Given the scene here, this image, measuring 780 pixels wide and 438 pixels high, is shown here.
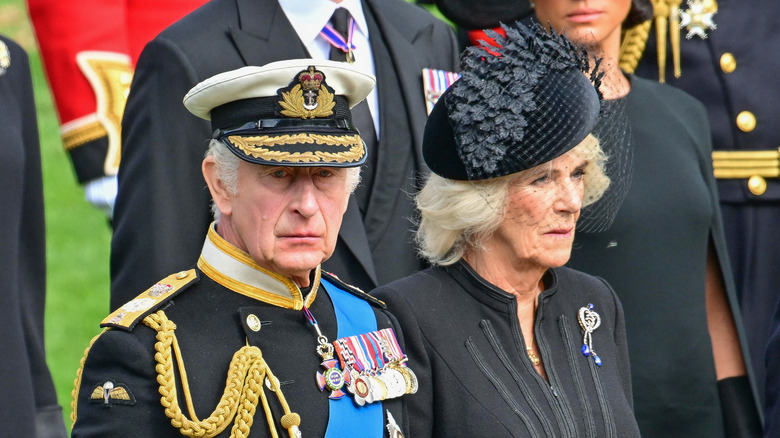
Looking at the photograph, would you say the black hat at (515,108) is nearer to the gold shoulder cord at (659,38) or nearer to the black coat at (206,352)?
A: the black coat at (206,352)

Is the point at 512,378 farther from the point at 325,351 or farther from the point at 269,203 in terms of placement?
the point at 269,203

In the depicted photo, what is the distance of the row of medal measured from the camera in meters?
3.54

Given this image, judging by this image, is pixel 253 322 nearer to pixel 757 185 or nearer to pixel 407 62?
pixel 407 62

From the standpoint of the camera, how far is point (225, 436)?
335 centimetres

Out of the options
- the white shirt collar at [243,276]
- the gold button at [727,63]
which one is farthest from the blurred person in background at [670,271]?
the white shirt collar at [243,276]

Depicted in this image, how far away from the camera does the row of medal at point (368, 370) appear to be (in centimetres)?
354

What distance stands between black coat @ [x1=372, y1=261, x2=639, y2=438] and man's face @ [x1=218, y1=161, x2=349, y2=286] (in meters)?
0.58

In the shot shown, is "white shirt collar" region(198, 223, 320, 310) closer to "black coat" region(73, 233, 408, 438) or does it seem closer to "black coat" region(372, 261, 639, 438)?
"black coat" region(73, 233, 408, 438)

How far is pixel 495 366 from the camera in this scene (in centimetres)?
397

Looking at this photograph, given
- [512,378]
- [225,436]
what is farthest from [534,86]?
[225,436]

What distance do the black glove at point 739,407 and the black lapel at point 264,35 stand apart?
189cm

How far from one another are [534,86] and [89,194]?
76.1 inches

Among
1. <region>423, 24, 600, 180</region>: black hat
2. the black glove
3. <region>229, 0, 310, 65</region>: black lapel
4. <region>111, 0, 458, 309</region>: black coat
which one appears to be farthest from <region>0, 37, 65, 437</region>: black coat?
the black glove

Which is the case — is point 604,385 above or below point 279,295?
below
